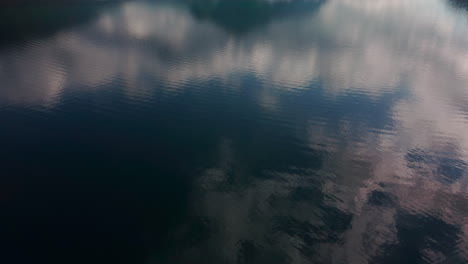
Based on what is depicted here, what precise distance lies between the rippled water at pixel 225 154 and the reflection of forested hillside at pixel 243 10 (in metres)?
30.8

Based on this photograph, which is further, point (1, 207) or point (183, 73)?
point (183, 73)

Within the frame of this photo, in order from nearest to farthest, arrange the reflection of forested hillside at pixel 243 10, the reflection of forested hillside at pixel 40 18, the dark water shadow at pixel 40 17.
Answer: the dark water shadow at pixel 40 17
the reflection of forested hillside at pixel 40 18
the reflection of forested hillside at pixel 243 10

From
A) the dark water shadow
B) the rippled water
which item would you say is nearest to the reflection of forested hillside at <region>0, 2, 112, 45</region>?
the dark water shadow

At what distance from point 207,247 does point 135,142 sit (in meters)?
13.5

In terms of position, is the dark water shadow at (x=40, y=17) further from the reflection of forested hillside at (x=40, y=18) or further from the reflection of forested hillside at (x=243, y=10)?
the reflection of forested hillside at (x=243, y=10)

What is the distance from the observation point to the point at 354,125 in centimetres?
3456

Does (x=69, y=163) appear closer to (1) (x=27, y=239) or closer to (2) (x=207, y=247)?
(1) (x=27, y=239)

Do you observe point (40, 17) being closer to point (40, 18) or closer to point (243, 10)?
point (40, 18)

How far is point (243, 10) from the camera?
112 meters

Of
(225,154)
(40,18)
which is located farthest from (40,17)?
(225,154)

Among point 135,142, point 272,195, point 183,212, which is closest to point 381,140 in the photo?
point 272,195

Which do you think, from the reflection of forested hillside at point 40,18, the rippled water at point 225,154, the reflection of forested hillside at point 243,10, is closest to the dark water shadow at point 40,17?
the reflection of forested hillside at point 40,18

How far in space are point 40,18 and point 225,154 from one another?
6454 cm

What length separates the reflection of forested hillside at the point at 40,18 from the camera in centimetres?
6009
